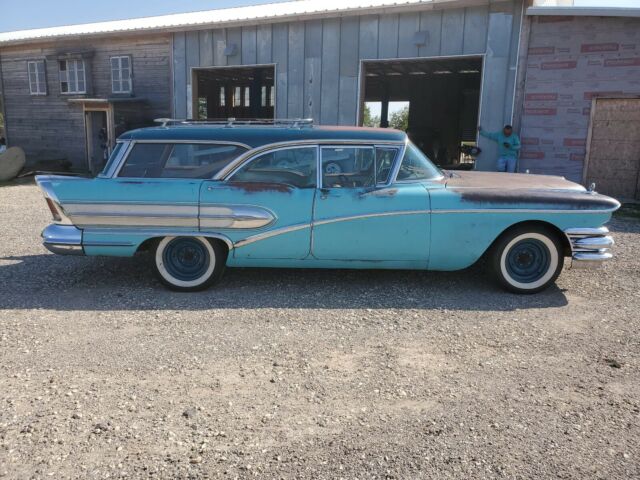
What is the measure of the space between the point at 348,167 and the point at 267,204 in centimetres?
87

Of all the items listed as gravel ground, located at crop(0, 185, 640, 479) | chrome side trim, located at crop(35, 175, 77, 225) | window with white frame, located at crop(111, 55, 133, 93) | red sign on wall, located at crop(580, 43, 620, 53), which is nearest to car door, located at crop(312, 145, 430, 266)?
gravel ground, located at crop(0, 185, 640, 479)

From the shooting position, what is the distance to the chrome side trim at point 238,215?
16.0 ft

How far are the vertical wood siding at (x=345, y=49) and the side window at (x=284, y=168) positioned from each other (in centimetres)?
818

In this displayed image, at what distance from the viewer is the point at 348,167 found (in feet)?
16.5

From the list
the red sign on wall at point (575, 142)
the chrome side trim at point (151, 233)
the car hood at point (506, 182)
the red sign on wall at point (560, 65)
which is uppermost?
the red sign on wall at point (560, 65)

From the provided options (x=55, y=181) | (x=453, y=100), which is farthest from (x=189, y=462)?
(x=453, y=100)

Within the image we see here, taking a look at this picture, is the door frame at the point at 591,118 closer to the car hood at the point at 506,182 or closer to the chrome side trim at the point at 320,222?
the car hood at the point at 506,182

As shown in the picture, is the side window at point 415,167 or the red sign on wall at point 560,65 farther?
the red sign on wall at point 560,65

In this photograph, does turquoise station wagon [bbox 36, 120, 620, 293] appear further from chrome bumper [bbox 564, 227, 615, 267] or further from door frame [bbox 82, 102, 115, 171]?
door frame [bbox 82, 102, 115, 171]

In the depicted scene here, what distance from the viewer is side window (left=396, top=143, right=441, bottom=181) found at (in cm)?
506

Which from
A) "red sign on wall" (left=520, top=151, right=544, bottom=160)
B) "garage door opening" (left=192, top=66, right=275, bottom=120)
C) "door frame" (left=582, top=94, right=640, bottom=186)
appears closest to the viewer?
"door frame" (left=582, top=94, right=640, bottom=186)

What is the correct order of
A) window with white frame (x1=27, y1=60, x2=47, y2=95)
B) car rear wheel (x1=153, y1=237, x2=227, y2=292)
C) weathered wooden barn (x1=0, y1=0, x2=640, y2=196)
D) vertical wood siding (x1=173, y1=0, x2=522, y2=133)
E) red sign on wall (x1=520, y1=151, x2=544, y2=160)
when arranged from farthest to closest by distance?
window with white frame (x1=27, y1=60, x2=47, y2=95) < red sign on wall (x1=520, y1=151, x2=544, y2=160) < vertical wood siding (x1=173, y1=0, x2=522, y2=133) < weathered wooden barn (x1=0, y1=0, x2=640, y2=196) < car rear wheel (x1=153, y1=237, x2=227, y2=292)

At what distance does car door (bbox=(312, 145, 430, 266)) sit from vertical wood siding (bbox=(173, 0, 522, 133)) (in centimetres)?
801

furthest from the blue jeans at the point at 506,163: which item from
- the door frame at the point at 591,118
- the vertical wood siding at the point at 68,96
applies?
the vertical wood siding at the point at 68,96
